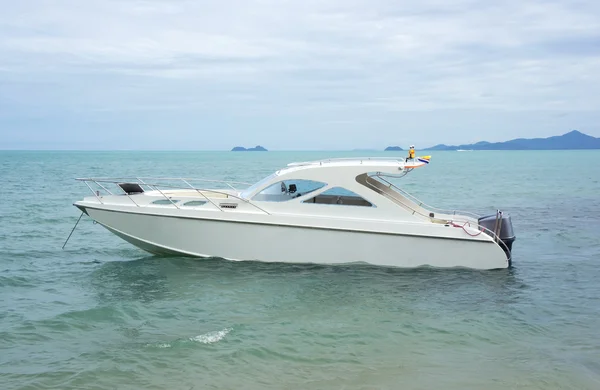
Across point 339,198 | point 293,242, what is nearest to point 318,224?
point 293,242

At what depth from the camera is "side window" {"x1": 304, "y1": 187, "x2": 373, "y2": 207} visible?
42.6 feet

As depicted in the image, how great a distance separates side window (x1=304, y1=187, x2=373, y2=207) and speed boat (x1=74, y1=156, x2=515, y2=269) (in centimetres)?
2

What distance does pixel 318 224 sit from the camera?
1262 centimetres

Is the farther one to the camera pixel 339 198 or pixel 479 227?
pixel 339 198

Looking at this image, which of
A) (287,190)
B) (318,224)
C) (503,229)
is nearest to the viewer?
(318,224)

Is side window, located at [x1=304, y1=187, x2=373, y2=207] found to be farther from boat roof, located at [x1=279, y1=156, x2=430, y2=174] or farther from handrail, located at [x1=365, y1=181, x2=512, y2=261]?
boat roof, located at [x1=279, y1=156, x2=430, y2=174]

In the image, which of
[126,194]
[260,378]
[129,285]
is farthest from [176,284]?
[260,378]

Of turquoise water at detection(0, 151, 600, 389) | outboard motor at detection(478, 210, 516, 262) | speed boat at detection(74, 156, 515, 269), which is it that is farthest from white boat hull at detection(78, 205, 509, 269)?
outboard motor at detection(478, 210, 516, 262)

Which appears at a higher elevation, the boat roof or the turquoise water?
the boat roof

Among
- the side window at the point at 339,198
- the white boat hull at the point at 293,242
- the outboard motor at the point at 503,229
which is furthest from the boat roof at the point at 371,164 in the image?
the outboard motor at the point at 503,229

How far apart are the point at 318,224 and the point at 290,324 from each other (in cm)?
337

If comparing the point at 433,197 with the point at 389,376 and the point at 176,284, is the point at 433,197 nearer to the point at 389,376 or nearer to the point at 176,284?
the point at 176,284

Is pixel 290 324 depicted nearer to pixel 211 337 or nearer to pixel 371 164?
pixel 211 337

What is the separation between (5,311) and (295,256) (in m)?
5.84
